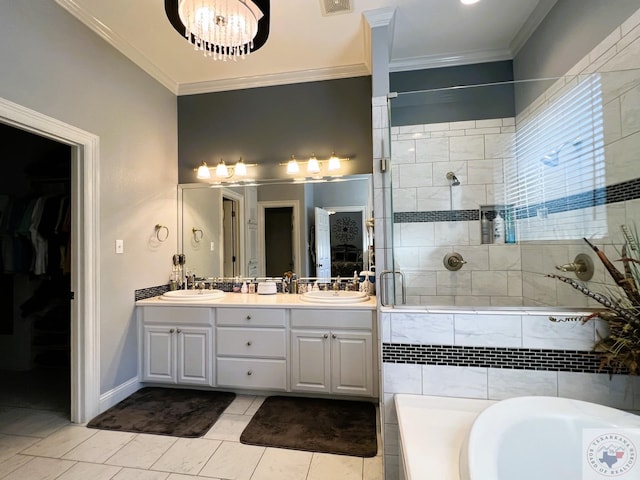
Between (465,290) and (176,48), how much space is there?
10.1 ft

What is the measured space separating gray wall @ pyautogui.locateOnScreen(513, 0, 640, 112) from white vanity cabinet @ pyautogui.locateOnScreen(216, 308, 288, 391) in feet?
Result: 8.34

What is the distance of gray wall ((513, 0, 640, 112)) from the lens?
1.58m

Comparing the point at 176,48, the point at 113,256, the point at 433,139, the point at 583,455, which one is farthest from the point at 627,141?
the point at 113,256

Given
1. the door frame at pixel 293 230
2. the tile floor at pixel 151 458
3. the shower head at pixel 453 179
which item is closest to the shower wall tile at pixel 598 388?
the tile floor at pixel 151 458

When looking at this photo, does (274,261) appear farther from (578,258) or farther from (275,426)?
(578,258)

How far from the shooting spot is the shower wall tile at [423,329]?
1588 millimetres

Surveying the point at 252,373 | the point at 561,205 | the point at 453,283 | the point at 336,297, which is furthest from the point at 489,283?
the point at 252,373

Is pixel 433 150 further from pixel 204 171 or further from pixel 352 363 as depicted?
pixel 204 171

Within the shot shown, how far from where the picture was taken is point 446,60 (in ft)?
8.53

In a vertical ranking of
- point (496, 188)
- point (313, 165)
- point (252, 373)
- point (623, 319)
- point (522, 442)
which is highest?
point (313, 165)

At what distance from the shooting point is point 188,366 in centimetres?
250

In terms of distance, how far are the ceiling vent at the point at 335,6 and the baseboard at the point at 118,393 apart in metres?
3.19

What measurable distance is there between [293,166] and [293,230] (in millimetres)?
613

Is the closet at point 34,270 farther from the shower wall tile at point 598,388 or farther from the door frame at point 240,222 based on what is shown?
the shower wall tile at point 598,388
